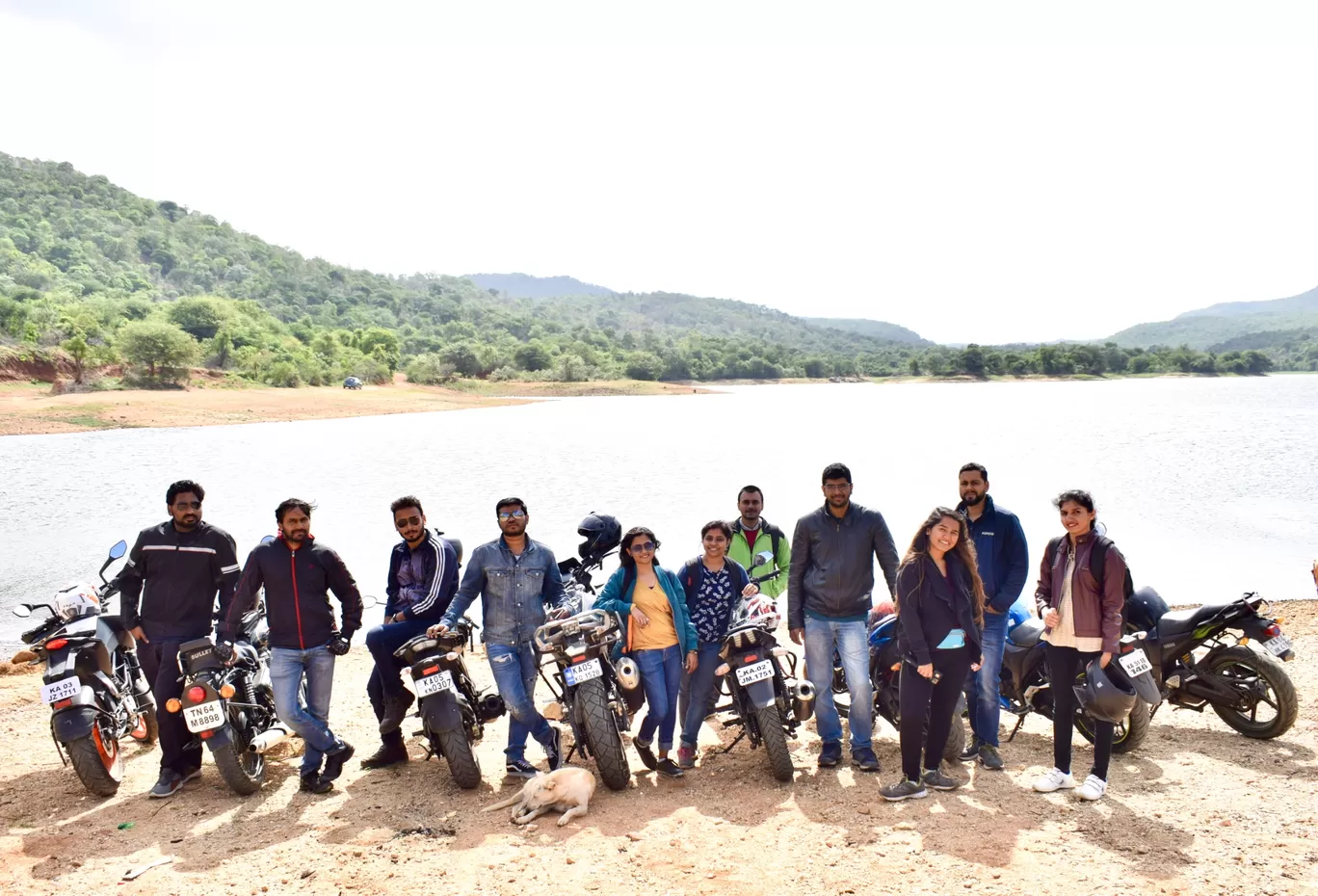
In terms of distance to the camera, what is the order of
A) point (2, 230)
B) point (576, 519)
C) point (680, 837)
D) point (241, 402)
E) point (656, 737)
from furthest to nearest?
point (2, 230) < point (241, 402) < point (576, 519) < point (656, 737) < point (680, 837)

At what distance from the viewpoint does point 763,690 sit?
5.18m

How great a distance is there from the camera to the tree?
5419cm

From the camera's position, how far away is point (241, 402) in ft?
174

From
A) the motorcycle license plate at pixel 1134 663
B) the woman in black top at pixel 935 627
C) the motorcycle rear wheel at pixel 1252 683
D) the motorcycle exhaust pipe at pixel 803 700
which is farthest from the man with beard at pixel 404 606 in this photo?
the motorcycle rear wheel at pixel 1252 683

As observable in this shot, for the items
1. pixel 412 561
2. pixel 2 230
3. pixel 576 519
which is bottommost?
pixel 576 519

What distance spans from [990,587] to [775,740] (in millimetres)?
1551

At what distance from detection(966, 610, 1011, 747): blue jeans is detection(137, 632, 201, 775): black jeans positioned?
4.40 metres

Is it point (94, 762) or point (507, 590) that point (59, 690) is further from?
point (507, 590)

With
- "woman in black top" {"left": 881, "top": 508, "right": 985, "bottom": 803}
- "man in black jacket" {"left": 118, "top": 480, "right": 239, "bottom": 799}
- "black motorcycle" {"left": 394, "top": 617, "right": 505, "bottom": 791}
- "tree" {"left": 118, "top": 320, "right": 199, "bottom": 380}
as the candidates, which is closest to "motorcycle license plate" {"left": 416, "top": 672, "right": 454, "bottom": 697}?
"black motorcycle" {"left": 394, "top": 617, "right": 505, "bottom": 791}

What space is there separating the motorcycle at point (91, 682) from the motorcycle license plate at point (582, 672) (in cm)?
260

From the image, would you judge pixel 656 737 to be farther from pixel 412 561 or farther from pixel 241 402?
pixel 241 402

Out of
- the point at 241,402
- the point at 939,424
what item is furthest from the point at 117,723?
the point at 241,402

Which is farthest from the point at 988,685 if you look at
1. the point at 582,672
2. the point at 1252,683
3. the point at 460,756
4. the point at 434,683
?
the point at 434,683

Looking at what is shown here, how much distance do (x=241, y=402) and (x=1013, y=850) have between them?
179 ft
